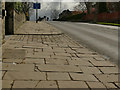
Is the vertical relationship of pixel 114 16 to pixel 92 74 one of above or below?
above

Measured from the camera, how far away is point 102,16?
43875mm

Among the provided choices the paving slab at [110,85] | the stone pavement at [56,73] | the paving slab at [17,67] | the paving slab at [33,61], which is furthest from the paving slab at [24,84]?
the paving slab at [33,61]

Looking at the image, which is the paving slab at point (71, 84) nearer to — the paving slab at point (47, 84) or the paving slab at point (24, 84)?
the paving slab at point (47, 84)

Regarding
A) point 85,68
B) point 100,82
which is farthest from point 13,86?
point 85,68

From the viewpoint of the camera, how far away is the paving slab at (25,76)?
3424 mm

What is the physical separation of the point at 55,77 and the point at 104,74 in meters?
1.12

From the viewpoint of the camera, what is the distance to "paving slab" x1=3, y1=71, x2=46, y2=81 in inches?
135

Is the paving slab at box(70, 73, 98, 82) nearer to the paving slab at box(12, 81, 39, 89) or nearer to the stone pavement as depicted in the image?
the stone pavement

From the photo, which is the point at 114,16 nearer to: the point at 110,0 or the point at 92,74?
the point at 110,0

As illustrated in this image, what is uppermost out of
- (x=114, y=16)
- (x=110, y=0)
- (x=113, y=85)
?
(x=110, y=0)

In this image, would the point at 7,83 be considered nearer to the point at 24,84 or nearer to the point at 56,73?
the point at 24,84

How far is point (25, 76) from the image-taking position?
3541mm

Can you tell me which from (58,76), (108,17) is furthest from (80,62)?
(108,17)

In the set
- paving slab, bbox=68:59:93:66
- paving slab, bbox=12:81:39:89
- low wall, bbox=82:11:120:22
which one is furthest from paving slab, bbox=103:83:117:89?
low wall, bbox=82:11:120:22
